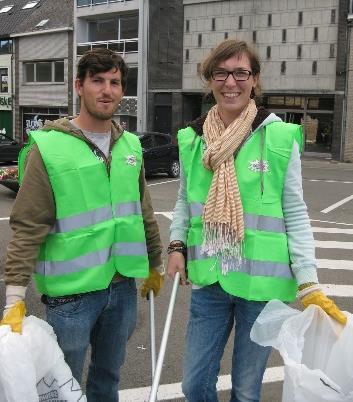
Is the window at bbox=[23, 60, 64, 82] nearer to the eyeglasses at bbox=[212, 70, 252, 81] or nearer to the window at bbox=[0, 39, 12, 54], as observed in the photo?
the window at bbox=[0, 39, 12, 54]

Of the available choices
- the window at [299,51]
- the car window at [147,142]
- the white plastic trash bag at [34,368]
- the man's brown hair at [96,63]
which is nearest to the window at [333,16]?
the window at [299,51]

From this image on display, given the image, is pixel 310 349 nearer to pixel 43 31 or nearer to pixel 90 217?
pixel 90 217

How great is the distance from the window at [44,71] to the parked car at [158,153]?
1840 centimetres

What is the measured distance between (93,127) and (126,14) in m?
30.6

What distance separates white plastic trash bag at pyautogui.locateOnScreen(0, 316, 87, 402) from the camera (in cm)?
213

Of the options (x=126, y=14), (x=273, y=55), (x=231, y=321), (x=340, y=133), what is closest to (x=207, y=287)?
(x=231, y=321)

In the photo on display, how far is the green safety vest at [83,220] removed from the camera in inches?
97.3

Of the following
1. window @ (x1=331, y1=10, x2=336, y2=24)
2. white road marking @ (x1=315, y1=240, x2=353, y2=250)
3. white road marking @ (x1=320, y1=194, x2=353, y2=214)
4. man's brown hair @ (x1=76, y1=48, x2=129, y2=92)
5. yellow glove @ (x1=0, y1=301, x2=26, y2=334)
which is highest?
window @ (x1=331, y1=10, x2=336, y2=24)

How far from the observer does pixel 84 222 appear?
8.30 feet

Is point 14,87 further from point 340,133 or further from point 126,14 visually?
point 340,133

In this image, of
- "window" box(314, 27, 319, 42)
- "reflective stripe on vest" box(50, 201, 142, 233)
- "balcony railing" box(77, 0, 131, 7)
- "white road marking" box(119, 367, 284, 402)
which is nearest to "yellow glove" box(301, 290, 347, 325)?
"reflective stripe on vest" box(50, 201, 142, 233)

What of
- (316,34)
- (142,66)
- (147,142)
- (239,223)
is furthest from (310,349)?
(142,66)

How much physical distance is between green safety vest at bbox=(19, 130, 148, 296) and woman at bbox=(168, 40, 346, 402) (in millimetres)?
315

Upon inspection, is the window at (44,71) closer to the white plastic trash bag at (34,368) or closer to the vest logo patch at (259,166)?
the vest logo patch at (259,166)
